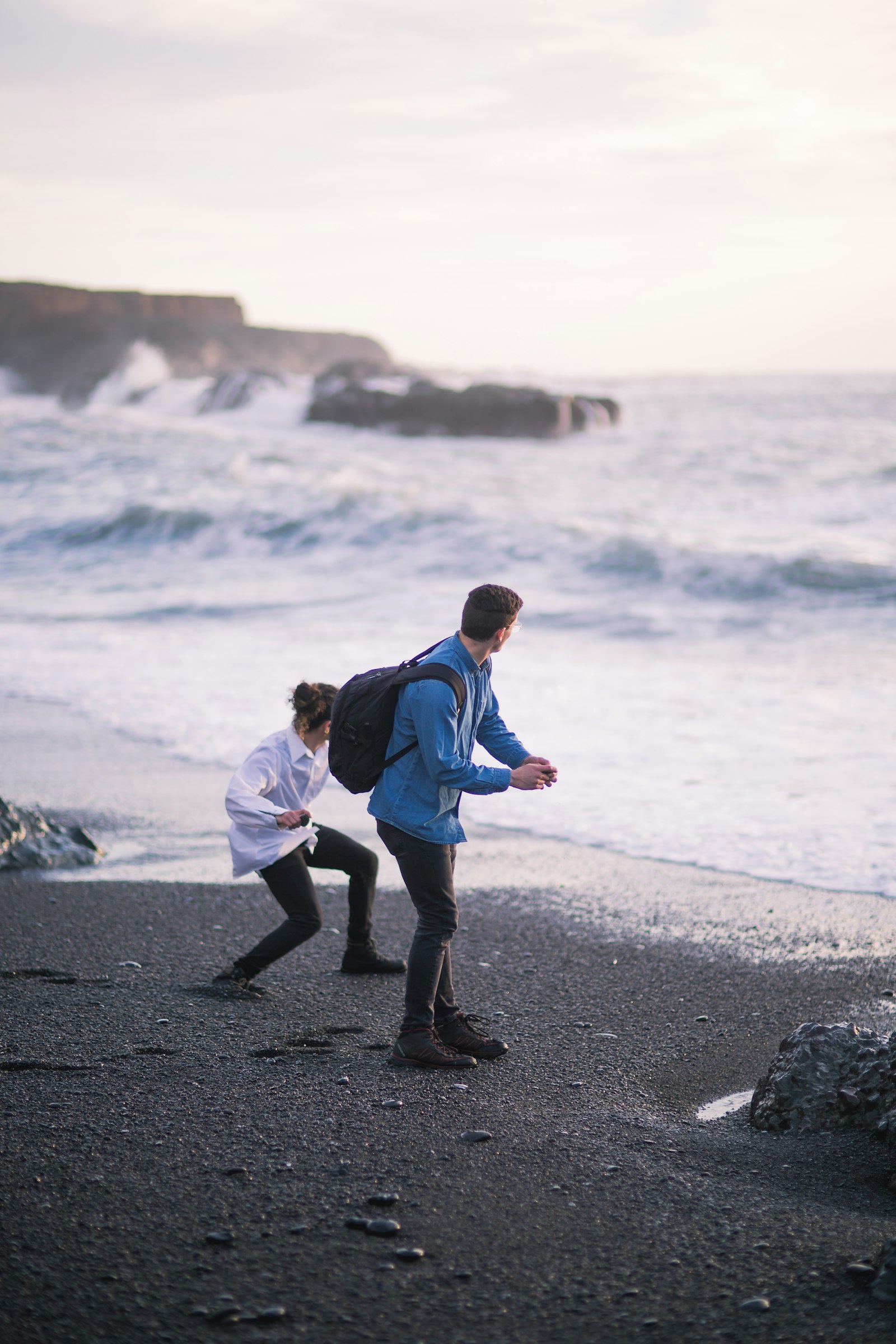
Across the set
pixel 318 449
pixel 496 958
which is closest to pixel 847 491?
pixel 318 449

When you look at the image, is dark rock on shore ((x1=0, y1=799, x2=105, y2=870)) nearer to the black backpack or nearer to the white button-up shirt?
the white button-up shirt

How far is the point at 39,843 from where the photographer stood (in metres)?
5.81

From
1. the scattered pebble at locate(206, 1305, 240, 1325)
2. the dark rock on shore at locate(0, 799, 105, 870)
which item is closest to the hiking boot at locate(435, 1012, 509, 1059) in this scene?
the scattered pebble at locate(206, 1305, 240, 1325)

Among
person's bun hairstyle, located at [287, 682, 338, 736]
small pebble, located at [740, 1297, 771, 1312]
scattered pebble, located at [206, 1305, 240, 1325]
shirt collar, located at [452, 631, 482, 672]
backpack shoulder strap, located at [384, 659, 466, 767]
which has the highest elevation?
shirt collar, located at [452, 631, 482, 672]

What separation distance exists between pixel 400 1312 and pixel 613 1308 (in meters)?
0.44

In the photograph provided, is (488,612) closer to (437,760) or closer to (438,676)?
(438,676)

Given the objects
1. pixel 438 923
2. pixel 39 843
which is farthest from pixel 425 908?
pixel 39 843

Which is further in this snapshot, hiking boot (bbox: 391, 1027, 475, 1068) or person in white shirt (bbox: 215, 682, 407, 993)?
person in white shirt (bbox: 215, 682, 407, 993)

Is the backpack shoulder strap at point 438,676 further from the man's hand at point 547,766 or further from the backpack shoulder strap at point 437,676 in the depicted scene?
the man's hand at point 547,766

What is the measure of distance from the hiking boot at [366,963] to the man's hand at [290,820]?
67cm

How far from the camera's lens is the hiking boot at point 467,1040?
3721 millimetres

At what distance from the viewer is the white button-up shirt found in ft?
13.6

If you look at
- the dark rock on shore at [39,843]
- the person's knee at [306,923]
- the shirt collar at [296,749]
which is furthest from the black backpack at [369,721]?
the dark rock on shore at [39,843]

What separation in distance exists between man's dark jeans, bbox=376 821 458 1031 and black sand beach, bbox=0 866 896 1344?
0.23 metres
